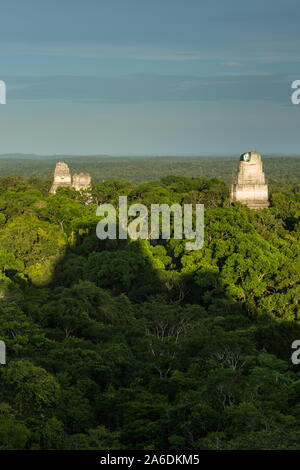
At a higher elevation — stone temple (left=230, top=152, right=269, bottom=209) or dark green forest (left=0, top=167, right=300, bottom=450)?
stone temple (left=230, top=152, right=269, bottom=209)

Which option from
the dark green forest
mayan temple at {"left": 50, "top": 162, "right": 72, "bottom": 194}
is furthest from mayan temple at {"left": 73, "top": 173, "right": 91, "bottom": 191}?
the dark green forest

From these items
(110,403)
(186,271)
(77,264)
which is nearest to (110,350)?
(110,403)

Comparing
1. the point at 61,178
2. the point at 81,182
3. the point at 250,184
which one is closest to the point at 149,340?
the point at 250,184

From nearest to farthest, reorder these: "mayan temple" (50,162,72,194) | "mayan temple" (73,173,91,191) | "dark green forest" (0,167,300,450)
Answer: "dark green forest" (0,167,300,450) → "mayan temple" (73,173,91,191) → "mayan temple" (50,162,72,194)

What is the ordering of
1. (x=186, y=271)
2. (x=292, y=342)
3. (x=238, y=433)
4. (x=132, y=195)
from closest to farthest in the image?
(x=238, y=433), (x=292, y=342), (x=186, y=271), (x=132, y=195)

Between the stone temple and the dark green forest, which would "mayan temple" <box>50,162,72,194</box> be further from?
the dark green forest

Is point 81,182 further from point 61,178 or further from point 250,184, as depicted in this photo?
point 250,184

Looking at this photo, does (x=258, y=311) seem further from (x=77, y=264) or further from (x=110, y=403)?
(x=110, y=403)
